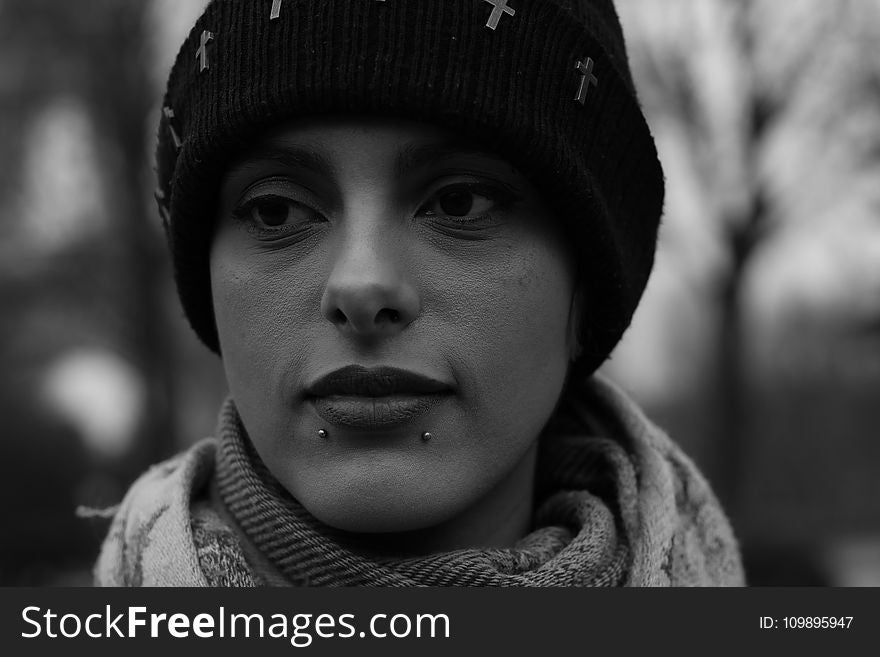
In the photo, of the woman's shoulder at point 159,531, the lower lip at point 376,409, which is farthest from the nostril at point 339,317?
the woman's shoulder at point 159,531

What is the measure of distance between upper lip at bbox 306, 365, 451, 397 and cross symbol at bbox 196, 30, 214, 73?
0.69 m

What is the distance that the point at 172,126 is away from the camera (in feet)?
6.29

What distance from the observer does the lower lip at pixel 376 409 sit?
1553 millimetres

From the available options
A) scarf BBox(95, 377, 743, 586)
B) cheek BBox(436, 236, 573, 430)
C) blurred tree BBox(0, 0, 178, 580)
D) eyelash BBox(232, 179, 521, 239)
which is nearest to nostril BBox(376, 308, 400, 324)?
cheek BBox(436, 236, 573, 430)

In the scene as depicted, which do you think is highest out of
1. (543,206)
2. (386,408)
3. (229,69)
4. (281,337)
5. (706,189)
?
(706,189)

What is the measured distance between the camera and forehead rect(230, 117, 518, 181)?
160 centimetres

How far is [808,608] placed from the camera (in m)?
1.79

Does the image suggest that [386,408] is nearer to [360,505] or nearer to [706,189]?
[360,505]

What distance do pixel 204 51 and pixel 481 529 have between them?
3.72 ft

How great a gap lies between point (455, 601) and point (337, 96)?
37.5 inches

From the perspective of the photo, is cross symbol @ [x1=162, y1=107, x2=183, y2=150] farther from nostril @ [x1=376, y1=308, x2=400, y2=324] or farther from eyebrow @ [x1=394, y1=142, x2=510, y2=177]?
nostril @ [x1=376, y1=308, x2=400, y2=324]

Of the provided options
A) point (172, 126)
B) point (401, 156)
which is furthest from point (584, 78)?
point (172, 126)

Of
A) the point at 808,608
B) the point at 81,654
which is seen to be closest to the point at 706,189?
the point at 808,608

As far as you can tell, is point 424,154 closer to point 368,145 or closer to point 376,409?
point 368,145
